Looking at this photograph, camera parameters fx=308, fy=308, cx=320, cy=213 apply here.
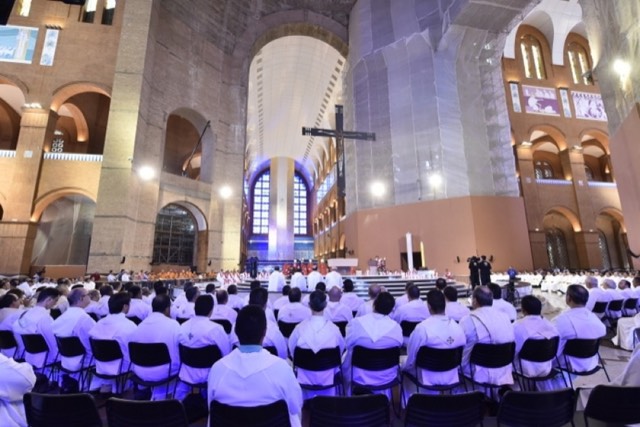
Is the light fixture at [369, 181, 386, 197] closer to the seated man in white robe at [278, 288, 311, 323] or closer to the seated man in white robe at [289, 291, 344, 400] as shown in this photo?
the seated man in white robe at [278, 288, 311, 323]

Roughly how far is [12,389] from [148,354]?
1.06 meters

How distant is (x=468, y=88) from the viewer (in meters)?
16.4

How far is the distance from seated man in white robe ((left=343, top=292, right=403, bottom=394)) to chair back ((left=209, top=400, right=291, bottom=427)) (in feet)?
4.52

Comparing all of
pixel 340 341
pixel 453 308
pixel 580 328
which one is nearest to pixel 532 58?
pixel 453 308

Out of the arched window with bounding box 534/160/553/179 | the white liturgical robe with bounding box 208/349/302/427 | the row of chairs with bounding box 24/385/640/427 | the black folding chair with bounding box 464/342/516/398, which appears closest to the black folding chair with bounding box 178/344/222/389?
the row of chairs with bounding box 24/385/640/427

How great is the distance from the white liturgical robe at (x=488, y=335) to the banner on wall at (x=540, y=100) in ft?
73.0

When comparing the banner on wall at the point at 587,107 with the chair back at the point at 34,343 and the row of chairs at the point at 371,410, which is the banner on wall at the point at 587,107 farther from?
the chair back at the point at 34,343

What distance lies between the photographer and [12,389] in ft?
5.94

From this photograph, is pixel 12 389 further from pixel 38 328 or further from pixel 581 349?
pixel 581 349

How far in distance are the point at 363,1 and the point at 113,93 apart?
49.2 feet

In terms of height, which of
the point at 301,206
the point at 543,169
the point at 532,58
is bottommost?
the point at 543,169

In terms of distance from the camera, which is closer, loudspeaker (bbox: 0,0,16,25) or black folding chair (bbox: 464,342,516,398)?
black folding chair (bbox: 464,342,516,398)

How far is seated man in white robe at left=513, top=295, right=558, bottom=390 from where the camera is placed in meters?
2.84

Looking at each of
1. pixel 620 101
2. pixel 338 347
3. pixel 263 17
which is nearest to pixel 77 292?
pixel 338 347
